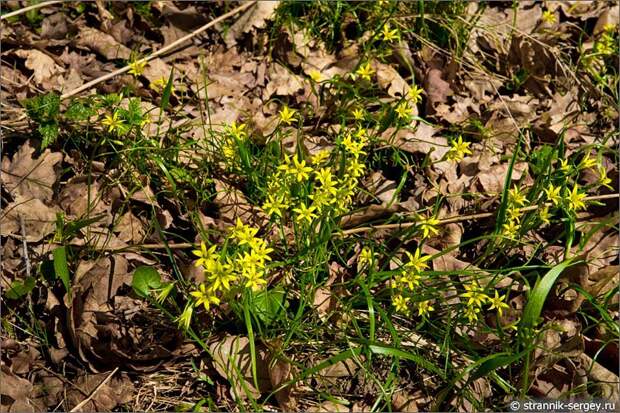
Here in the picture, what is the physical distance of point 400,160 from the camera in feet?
10.4

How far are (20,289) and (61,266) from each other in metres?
0.25

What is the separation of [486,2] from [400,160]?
1551mm

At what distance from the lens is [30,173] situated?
9.95 feet

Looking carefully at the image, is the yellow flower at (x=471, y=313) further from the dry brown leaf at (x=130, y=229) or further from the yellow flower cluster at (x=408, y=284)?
the dry brown leaf at (x=130, y=229)

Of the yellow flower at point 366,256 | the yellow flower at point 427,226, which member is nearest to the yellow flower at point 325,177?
the yellow flower at point 366,256

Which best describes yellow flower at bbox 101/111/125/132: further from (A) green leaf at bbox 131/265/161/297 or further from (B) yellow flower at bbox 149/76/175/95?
(A) green leaf at bbox 131/265/161/297

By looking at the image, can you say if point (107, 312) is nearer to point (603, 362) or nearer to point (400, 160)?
point (400, 160)

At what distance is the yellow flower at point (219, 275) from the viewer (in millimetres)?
2217

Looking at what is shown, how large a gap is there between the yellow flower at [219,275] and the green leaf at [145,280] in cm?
46

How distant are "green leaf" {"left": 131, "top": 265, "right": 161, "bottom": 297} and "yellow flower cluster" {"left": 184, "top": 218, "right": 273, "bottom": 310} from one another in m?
0.28

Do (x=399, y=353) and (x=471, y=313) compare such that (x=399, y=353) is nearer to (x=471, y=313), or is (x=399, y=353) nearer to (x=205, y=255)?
(x=471, y=313)

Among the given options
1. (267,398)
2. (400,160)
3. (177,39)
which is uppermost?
(177,39)

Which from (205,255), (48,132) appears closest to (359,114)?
(205,255)

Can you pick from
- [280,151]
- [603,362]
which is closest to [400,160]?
[280,151]
